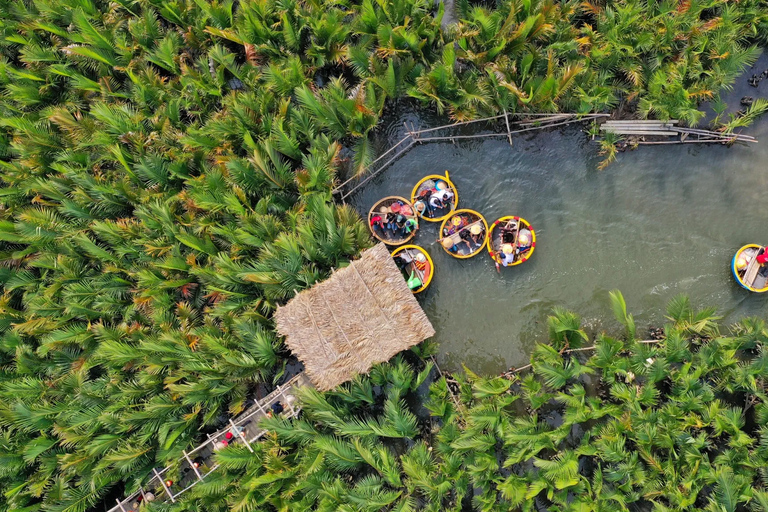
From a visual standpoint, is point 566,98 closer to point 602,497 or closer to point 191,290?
point 602,497

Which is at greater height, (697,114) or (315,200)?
(315,200)

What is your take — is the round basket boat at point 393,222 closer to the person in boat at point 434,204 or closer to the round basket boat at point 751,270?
the person in boat at point 434,204

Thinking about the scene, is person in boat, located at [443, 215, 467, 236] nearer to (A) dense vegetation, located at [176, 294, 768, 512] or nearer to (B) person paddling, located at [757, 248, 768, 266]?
(A) dense vegetation, located at [176, 294, 768, 512]

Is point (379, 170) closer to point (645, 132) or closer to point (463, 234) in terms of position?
point (463, 234)

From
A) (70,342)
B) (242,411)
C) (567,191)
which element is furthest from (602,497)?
(70,342)

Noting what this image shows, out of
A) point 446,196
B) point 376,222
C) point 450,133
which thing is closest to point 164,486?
point 376,222

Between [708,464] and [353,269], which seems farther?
[353,269]
